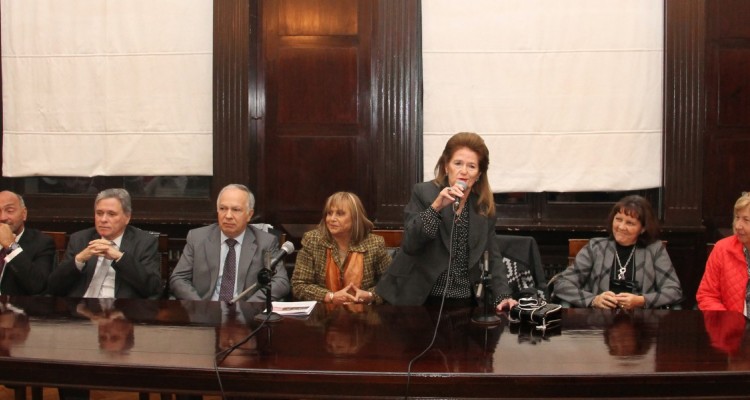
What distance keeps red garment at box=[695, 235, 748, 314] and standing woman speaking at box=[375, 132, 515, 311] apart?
105 centimetres

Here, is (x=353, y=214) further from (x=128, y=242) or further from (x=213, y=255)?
(x=128, y=242)

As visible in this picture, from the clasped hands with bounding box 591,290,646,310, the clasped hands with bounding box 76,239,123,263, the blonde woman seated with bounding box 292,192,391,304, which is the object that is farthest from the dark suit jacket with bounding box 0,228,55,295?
the clasped hands with bounding box 591,290,646,310

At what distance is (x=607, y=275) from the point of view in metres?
4.11

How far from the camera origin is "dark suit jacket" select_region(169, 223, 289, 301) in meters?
4.08

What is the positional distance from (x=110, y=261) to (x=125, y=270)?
A: 0.27 m

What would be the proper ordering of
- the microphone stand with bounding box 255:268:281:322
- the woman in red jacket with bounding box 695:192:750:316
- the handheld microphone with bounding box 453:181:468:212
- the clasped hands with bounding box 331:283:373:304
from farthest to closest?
the clasped hands with bounding box 331:283:373:304, the woman in red jacket with bounding box 695:192:750:316, the handheld microphone with bounding box 453:181:468:212, the microphone stand with bounding box 255:268:281:322

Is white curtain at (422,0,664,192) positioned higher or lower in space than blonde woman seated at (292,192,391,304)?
higher

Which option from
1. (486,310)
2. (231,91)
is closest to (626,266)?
(486,310)

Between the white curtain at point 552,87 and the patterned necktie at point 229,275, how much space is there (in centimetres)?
170

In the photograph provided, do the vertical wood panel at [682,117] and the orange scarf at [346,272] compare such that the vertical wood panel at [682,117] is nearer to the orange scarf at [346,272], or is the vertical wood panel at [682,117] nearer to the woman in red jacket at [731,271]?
the woman in red jacket at [731,271]

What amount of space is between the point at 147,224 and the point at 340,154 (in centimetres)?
138

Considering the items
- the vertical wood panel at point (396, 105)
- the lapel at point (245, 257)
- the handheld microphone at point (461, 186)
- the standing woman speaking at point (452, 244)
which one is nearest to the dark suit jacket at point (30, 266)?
the lapel at point (245, 257)

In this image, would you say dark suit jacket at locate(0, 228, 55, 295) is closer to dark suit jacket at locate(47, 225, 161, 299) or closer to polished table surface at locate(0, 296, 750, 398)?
dark suit jacket at locate(47, 225, 161, 299)

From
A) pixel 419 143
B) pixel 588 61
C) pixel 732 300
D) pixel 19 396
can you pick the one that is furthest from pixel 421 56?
pixel 19 396
